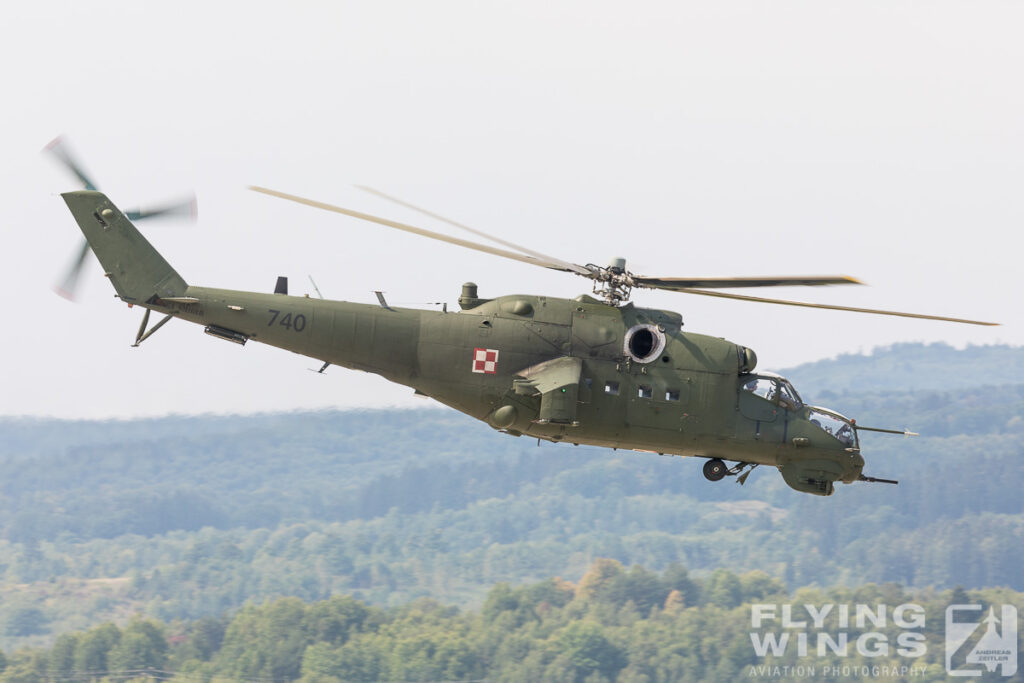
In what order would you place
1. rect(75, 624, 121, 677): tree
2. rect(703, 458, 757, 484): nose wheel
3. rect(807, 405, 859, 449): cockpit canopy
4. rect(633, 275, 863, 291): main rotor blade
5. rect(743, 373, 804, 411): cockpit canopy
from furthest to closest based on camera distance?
rect(75, 624, 121, 677): tree
rect(807, 405, 859, 449): cockpit canopy
rect(743, 373, 804, 411): cockpit canopy
rect(703, 458, 757, 484): nose wheel
rect(633, 275, 863, 291): main rotor blade

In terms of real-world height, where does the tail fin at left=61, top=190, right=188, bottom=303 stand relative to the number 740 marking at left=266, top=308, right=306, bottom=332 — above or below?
above

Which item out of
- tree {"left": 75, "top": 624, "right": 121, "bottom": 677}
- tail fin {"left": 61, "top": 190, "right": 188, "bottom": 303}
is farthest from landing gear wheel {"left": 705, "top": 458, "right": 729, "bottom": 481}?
tree {"left": 75, "top": 624, "right": 121, "bottom": 677}

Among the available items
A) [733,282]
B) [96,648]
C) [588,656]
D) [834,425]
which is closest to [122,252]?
[733,282]

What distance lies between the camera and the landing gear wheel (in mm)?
33500

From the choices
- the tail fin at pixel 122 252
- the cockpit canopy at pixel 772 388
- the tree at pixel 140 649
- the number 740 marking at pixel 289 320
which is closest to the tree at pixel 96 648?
the tree at pixel 140 649

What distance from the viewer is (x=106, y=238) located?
3262 centimetres

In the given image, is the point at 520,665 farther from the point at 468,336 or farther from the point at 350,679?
the point at 468,336

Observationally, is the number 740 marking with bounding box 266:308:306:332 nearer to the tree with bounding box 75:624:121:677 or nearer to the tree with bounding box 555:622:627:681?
the tree with bounding box 75:624:121:677

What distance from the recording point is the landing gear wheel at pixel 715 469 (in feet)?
110

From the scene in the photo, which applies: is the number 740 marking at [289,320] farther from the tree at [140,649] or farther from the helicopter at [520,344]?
the tree at [140,649]

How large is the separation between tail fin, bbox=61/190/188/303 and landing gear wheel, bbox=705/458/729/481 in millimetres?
12790

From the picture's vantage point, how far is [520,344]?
1277 inches

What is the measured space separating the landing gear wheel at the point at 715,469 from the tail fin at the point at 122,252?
1279cm

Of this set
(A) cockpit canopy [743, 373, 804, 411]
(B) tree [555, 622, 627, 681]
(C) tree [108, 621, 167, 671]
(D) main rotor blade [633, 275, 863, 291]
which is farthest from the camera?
(B) tree [555, 622, 627, 681]
